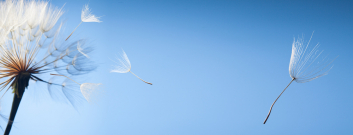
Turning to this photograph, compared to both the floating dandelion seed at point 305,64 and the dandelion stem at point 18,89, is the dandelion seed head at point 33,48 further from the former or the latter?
the floating dandelion seed at point 305,64

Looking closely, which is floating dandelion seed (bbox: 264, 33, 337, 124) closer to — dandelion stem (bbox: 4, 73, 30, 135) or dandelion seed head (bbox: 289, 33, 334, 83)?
dandelion seed head (bbox: 289, 33, 334, 83)

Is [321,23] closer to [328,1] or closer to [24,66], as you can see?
[328,1]

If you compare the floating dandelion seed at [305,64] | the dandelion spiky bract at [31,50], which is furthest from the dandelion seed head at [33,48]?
the floating dandelion seed at [305,64]

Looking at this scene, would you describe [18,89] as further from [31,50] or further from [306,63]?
[306,63]

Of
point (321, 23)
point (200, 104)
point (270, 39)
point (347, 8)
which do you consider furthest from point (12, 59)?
point (347, 8)

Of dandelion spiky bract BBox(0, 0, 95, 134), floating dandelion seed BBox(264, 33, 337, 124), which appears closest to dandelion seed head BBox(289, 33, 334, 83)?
floating dandelion seed BBox(264, 33, 337, 124)

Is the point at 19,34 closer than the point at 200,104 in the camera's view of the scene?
Yes
